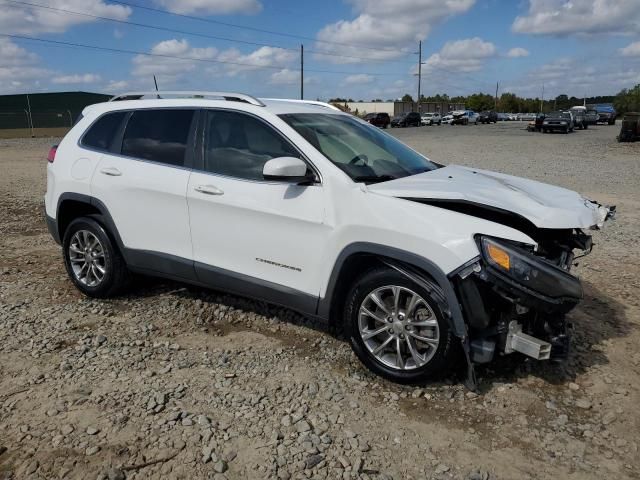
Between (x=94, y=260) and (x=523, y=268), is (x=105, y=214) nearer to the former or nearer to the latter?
(x=94, y=260)

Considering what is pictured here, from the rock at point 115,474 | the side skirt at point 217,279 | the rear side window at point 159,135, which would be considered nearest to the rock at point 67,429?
the rock at point 115,474

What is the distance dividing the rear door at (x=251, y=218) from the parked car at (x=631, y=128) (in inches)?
1072

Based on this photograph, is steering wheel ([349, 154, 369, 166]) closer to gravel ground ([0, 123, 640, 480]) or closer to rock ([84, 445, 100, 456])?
gravel ground ([0, 123, 640, 480])

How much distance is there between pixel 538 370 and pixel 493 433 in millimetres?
857

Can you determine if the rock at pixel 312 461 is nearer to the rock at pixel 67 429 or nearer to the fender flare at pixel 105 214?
the rock at pixel 67 429

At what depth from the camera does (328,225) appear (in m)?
3.64

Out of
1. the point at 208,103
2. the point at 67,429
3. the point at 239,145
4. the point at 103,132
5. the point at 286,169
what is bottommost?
the point at 67,429

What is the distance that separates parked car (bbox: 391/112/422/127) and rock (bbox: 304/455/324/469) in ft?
177

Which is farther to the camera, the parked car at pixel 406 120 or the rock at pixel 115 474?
the parked car at pixel 406 120

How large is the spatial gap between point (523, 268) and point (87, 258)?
3.86 metres

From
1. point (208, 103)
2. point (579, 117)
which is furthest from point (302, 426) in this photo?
point (579, 117)

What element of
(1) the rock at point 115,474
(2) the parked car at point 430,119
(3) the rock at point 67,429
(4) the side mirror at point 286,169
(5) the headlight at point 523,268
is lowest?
(1) the rock at point 115,474

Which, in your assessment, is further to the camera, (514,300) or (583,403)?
(583,403)

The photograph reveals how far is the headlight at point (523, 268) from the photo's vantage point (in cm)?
312
